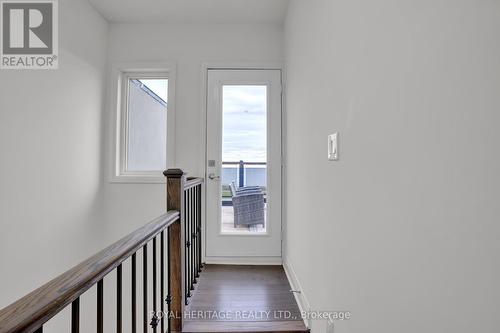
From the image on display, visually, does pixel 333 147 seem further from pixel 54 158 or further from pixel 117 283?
pixel 54 158

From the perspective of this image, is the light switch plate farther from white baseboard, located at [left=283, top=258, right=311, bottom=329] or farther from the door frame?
the door frame

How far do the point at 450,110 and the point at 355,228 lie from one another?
23.6 inches

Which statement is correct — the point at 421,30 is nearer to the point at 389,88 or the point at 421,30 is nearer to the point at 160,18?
the point at 389,88

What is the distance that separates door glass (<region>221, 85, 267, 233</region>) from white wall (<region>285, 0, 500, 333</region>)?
66.7 inches

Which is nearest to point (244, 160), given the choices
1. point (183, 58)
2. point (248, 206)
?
point (248, 206)

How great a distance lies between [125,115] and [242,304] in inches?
96.8

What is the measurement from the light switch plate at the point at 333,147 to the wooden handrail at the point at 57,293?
908mm

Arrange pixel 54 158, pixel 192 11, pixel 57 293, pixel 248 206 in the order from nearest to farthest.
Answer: pixel 57 293 < pixel 54 158 < pixel 192 11 < pixel 248 206

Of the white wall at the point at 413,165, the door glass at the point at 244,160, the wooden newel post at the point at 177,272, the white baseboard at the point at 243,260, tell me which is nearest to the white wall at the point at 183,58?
the door glass at the point at 244,160

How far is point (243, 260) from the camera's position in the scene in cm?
303

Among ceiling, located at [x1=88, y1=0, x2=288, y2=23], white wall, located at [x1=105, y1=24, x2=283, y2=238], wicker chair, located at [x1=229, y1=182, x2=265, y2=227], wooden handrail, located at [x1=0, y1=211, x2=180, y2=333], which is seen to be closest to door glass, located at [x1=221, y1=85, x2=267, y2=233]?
wicker chair, located at [x1=229, y1=182, x2=265, y2=227]

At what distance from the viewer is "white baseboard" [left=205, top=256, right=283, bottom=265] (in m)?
3.01

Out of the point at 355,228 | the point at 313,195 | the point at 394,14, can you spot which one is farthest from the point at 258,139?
the point at 394,14

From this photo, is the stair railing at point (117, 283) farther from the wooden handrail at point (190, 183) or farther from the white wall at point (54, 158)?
the white wall at point (54, 158)
